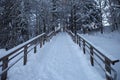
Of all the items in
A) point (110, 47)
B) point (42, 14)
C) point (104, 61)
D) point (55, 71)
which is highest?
point (42, 14)

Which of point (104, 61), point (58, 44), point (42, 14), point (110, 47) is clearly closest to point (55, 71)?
point (104, 61)

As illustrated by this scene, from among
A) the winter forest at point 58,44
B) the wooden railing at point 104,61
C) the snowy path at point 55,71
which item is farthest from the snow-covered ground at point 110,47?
the snowy path at point 55,71

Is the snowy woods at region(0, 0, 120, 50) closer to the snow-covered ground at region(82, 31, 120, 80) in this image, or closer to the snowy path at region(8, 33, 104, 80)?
the snow-covered ground at region(82, 31, 120, 80)

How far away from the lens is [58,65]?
841 cm

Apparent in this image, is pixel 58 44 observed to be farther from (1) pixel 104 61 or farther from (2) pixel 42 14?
(2) pixel 42 14

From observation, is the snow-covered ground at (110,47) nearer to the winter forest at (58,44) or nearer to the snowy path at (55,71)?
the winter forest at (58,44)

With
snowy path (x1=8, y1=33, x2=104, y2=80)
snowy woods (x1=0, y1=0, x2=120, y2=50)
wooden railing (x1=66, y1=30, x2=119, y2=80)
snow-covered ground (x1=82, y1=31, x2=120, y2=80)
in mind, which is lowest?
snow-covered ground (x1=82, y1=31, x2=120, y2=80)

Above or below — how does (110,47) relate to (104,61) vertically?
below

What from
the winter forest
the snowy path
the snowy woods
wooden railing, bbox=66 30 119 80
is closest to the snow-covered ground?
the winter forest

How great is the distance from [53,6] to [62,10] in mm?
3680

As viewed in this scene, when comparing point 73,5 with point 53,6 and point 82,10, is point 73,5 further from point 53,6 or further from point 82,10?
point 53,6

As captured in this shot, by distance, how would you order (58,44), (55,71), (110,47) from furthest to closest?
(110,47), (58,44), (55,71)

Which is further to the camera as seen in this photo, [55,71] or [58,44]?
[58,44]

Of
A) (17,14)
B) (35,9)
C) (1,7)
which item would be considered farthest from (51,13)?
(1,7)
